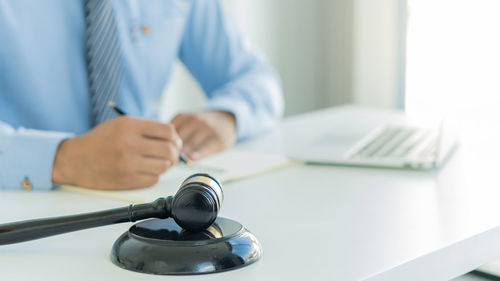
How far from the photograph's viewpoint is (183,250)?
616 millimetres

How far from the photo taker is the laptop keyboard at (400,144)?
114 cm

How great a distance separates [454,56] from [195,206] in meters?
2.07

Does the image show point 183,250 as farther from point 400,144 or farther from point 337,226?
point 400,144

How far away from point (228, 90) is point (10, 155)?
62 cm

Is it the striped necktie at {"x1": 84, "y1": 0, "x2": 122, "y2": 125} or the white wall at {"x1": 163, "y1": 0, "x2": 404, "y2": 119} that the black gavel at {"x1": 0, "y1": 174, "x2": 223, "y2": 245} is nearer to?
the striped necktie at {"x1": 84, "y1": 0, "x2": 122, "y2": 125}

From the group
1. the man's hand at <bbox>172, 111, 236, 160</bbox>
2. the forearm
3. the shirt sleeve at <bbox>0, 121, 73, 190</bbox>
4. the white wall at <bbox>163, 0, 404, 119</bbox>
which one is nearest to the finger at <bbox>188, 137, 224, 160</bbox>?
the man's hand at <bbox>172, 111, 236, 160</bbox>

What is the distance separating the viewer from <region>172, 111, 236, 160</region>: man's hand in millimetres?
1229

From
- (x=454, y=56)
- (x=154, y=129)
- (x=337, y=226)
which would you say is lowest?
(x=337, y=226)

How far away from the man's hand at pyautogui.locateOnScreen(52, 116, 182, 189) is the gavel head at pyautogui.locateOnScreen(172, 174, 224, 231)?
1.07 feet

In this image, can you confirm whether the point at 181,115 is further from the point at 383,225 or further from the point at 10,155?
the point at 383,225

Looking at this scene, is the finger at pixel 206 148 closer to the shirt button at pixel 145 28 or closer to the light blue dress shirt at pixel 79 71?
the light blue dress shirt at pixel 79 71

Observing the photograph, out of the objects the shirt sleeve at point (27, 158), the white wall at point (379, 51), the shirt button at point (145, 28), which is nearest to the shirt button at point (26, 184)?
the shirt sleeve at point (27, 158)

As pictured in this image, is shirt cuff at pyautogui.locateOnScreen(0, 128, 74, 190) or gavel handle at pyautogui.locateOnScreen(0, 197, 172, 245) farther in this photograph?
shirt cuff at pyautogui.locateOnScreen(0, 128, 74, 190)

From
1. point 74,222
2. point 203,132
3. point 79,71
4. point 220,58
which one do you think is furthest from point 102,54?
point 74,222
